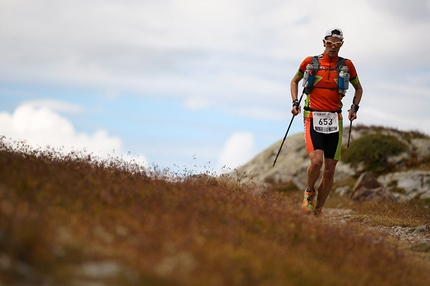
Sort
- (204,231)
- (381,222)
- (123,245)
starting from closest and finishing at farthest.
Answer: (123,245) < (204,231) < (381,222)

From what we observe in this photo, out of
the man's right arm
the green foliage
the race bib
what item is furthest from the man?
the green foliage

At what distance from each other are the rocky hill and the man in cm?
1270

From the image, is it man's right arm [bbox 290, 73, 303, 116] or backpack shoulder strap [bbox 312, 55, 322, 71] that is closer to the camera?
backpack shoulder strap [bbox 312, 55, 322, 71]

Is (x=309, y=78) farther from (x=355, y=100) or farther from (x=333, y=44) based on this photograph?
(x=355, y=100)

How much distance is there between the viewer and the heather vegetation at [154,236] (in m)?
4.65

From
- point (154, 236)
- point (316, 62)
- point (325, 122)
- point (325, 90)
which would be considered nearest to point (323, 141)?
point (325, 122)

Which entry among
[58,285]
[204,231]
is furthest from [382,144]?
[58,285]

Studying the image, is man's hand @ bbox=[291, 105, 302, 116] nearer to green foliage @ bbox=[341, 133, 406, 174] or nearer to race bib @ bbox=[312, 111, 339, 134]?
race bib @ bbox=[312, 111, 339, 134]

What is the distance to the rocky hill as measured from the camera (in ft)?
82.7

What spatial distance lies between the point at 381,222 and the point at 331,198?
10.8 m

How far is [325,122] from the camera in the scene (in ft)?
36.7

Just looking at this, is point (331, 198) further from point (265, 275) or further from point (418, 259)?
point (265, 275)

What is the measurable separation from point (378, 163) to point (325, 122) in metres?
17.6

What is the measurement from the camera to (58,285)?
14.3 feet
